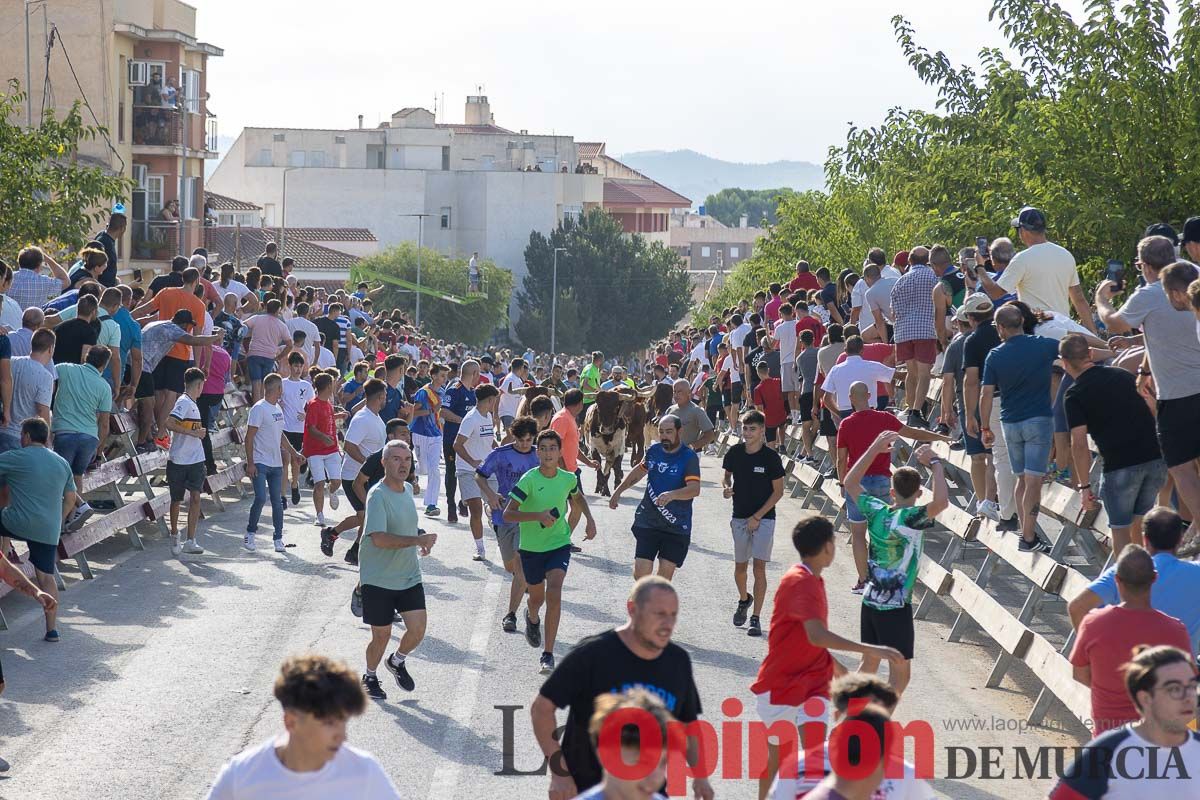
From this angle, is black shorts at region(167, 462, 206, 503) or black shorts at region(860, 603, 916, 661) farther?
black shorts at region(167, 462, 206, 503)

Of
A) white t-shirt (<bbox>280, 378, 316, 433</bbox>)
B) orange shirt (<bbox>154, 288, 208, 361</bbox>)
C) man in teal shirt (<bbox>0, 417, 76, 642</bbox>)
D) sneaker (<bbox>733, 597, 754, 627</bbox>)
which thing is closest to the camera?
man in teal shirt (<bbox>0, 417, 76, 642</bbox>)

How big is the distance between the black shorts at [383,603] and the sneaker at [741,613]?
3.74 metres

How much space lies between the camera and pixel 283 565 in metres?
17.4

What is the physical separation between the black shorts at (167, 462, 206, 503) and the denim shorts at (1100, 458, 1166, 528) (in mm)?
10467

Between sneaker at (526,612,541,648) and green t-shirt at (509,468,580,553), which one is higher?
green t-shirt at (509,468,580,553)

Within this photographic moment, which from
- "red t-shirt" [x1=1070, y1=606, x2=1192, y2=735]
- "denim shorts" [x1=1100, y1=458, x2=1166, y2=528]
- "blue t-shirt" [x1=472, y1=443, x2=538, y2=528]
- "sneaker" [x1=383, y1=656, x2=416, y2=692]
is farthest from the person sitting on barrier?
"blue t-shirt" [x1=472, y1=443, x2=538, y2=528]

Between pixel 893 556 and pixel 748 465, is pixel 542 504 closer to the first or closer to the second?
pixel 748 465

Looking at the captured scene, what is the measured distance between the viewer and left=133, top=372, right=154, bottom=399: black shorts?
19781 mm

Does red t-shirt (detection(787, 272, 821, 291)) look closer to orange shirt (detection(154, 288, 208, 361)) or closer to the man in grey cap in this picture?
orange shirt (detection(154, 288, 208, 361))

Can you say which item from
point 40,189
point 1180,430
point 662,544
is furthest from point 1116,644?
point 40,189

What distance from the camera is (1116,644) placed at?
25.2 ft

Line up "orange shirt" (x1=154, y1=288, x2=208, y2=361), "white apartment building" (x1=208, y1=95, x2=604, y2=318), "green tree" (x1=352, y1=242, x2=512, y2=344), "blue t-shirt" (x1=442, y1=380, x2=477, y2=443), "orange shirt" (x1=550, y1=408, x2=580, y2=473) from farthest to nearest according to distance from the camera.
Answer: "white apartment building" (x1=208, y1=95, x2=604, y2=318)
"green tree" (x1=352, y1=242, x2=512, y2=344)
"blue t-shirt" (x1=442, y1=380, x2=477, y2=443)
"orange shirt" (x1=154, y1=288, x2=208, y2=361)
"orange shirt" (x1=550, y1=408, x2=580, y2=473)

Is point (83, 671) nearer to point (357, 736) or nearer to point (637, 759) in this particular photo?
point (357, 736)

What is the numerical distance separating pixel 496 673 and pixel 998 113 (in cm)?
1602
